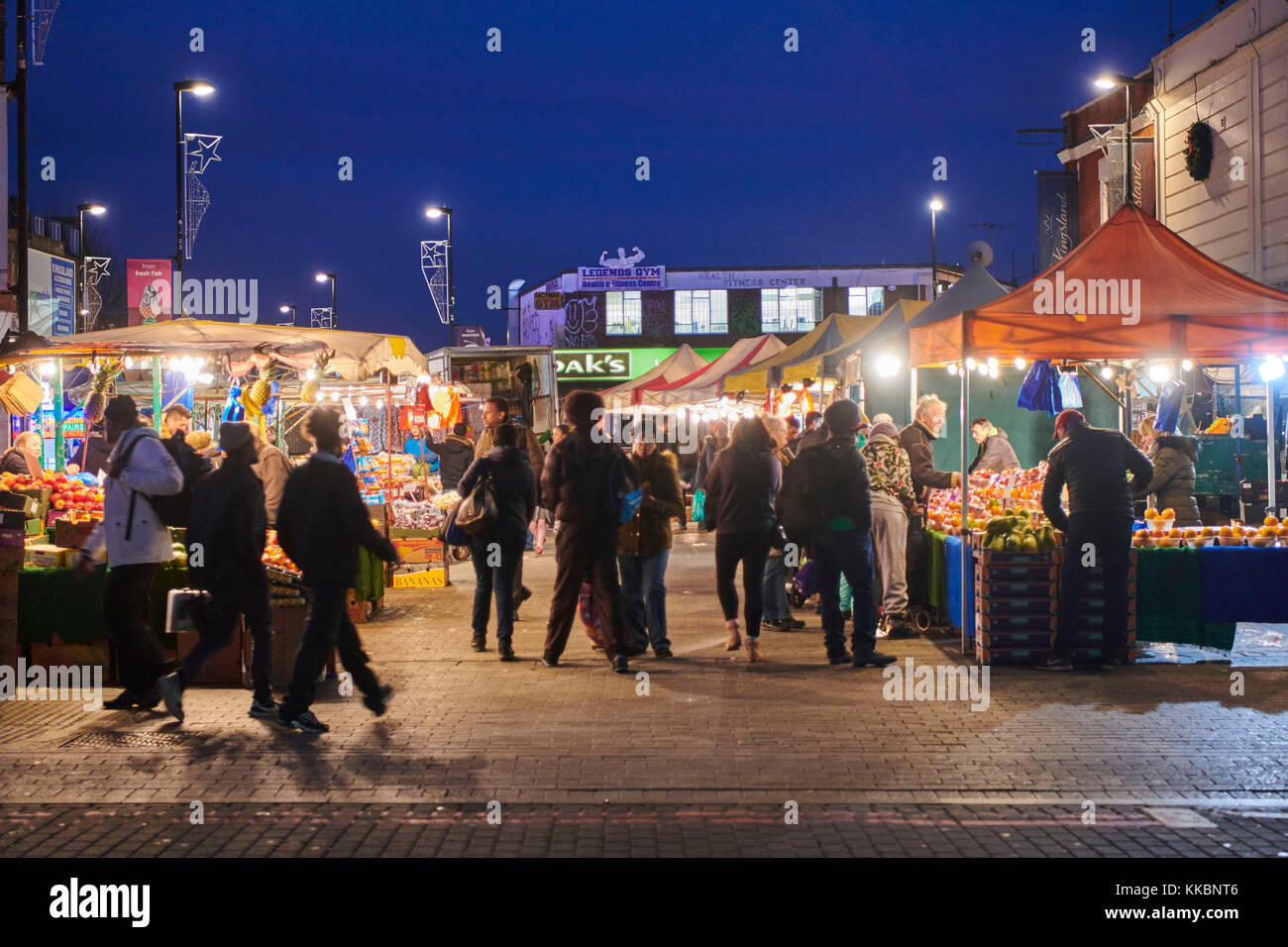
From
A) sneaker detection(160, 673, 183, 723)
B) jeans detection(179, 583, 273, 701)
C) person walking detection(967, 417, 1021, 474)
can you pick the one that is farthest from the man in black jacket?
person walking detection(967, 417, 1021, 474)

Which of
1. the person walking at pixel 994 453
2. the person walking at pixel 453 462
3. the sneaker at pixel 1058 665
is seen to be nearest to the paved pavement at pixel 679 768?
the sneaker at pixel 1058 665

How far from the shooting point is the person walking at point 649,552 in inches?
397

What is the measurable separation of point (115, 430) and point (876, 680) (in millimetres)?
5645

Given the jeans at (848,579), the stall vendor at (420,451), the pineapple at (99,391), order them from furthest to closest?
the stall vendor at (420,451)
the pineapple at (99,391)
the jeans at (848,579)

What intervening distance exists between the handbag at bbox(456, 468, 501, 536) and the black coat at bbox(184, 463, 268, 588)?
238 centimetres

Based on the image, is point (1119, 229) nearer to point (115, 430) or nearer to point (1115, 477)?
point (1115, 477)

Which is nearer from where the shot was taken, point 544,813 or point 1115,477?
point 544,813

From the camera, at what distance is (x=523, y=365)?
98.4 ft

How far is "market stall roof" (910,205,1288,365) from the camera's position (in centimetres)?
1007

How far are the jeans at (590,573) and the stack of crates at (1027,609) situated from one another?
2.84m

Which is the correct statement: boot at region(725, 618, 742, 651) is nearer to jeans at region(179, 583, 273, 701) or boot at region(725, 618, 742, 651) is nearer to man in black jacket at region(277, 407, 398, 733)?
man in black jacket at region(277, 407, 398, 733)

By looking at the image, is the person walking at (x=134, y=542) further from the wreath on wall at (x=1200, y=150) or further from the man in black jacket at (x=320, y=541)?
the wreath on wall at (x=1200, y=150)
